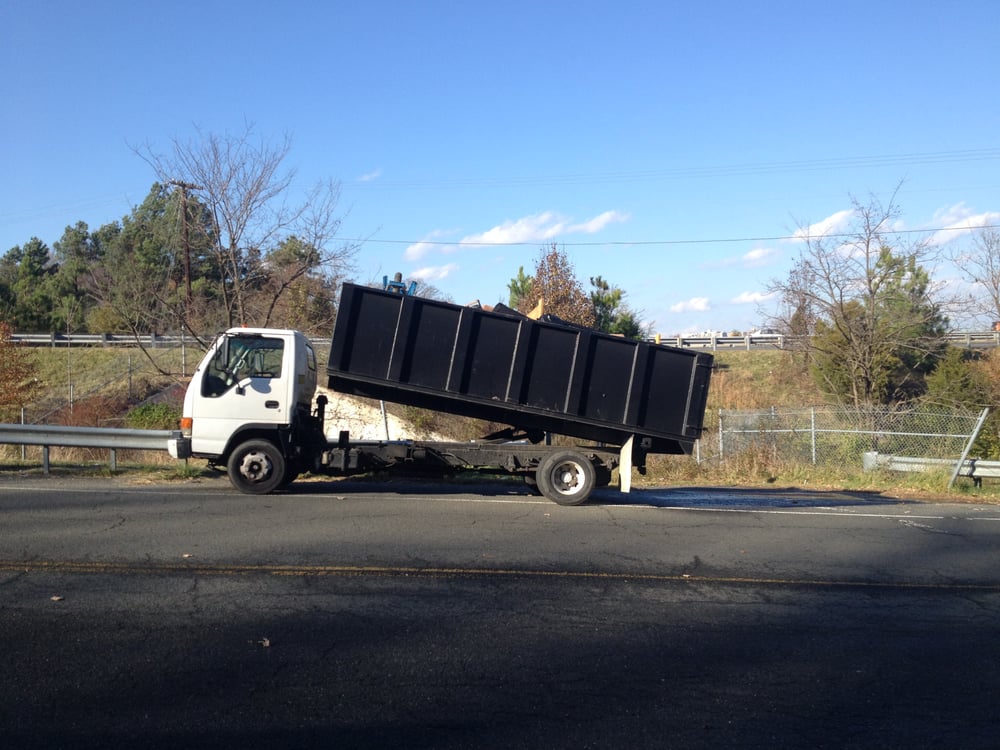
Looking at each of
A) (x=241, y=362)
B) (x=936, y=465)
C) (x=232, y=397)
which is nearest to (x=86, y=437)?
(x=232, y=397)

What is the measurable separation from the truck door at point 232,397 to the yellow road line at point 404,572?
4461 millimetres

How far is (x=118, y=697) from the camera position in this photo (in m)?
4.93

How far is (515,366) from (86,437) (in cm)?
819

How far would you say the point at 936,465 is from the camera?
18078 millimetres

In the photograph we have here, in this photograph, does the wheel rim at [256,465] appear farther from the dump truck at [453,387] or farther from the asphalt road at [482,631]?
the asphalt road at [482,631]

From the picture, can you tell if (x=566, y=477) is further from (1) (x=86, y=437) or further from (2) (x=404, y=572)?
(1) (x=86, y=437)

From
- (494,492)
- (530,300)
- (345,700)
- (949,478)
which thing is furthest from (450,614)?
(530,300)

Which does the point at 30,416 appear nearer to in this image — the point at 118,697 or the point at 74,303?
the point at 74,303

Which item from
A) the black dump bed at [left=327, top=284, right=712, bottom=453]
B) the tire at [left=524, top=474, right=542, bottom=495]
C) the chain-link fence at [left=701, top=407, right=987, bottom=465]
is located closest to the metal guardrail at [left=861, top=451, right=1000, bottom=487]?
the chain-link fence at [left=701, top=407, right=987, bottom=465]

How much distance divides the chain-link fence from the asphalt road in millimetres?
8183

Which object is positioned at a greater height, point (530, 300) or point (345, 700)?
point (530, 300)

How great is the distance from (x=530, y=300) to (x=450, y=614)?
27.5m

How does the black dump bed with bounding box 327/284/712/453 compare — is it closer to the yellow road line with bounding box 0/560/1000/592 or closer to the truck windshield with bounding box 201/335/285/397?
the truck windshield with bounding box 201/335/285/397

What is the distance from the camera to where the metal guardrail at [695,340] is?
3544 centimetres
